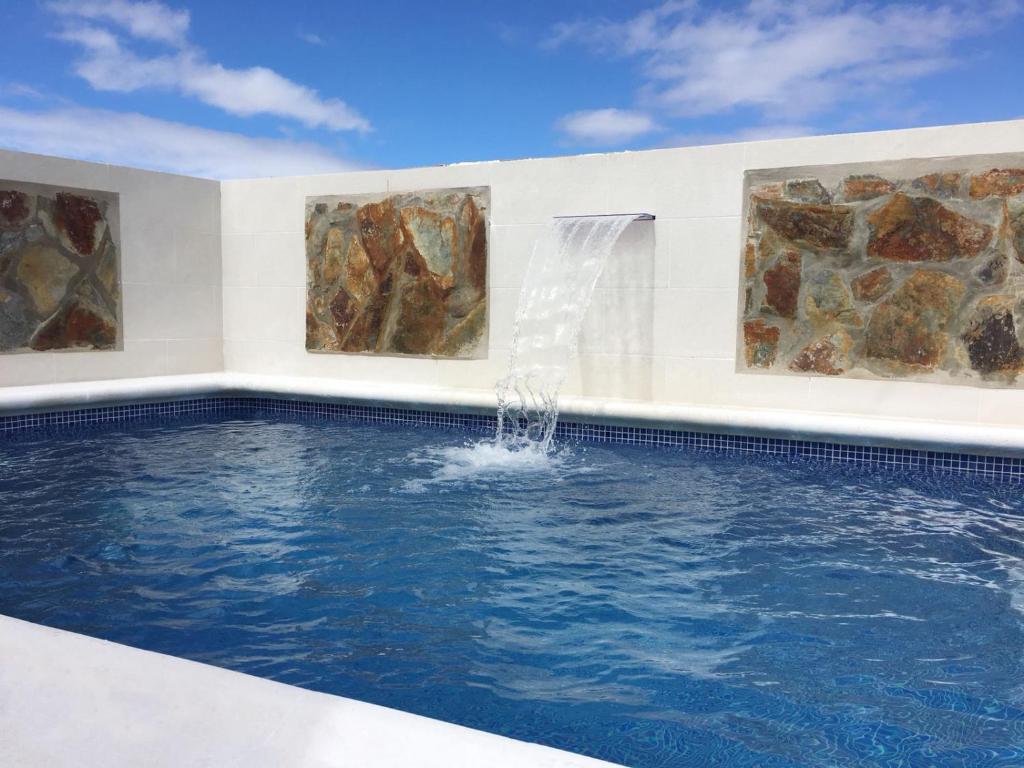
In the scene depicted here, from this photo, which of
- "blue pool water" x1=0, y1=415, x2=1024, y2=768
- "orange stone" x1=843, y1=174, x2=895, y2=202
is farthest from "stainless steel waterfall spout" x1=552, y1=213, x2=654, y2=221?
"blue pool water" x1=0, y1=415, x2=1024, y2=768

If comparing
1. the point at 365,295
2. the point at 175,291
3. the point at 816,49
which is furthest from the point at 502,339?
the point at 816,49

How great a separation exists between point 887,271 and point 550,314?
2.50 metres

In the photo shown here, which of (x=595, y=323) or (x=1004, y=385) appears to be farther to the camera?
(x=595, y=323)

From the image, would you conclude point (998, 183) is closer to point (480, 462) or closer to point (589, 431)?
point (589, 431)

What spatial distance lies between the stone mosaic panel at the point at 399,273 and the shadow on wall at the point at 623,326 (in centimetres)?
97

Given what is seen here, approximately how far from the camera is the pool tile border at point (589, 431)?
5125mm

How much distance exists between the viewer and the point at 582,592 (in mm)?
2906

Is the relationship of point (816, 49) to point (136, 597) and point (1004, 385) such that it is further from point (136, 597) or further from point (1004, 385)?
point (136, 597)

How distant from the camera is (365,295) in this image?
7406 millimetres

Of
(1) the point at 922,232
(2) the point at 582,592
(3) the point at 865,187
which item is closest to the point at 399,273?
(3) the point at 865,187

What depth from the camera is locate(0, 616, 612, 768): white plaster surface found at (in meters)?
1.22

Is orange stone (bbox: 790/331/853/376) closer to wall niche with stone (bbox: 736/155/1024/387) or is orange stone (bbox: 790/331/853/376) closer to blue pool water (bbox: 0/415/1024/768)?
wall niche with stone (bbox: 736/155/1024/387)

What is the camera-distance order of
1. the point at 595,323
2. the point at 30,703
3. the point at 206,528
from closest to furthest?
the point at 30,703 < the point at 206,528 < the point at 595,323

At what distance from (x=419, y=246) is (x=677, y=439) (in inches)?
113
